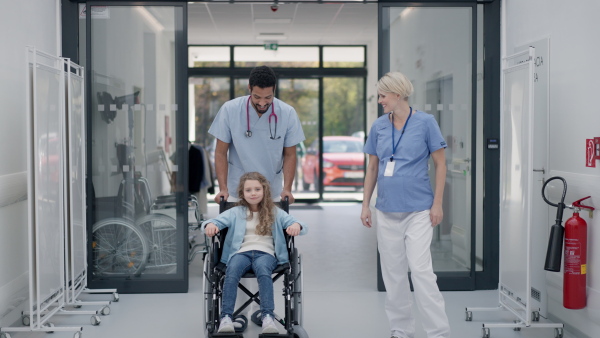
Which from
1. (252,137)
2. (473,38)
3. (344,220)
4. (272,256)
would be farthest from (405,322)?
(344,220)

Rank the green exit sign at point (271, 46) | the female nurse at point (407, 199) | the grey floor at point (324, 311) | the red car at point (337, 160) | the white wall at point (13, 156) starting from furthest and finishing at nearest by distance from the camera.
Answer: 1. the red car at point (337, 160)
2. the green exit sign at point (271, 46)
3. the grey floor at point (324, 311)
4. the white wall at point (13, 156)
5. the female nurse at point (407, 199)

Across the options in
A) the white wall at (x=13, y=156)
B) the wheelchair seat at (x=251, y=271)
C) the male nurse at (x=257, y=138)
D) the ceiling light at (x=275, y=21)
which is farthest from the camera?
the ceiling light at (x=275, y=21)

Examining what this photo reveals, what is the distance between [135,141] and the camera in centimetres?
561

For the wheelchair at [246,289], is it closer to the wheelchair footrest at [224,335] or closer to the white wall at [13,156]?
the wheelchair footrest at [224,335]

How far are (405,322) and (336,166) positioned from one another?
9.30 m

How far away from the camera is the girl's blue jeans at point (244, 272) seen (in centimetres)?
376

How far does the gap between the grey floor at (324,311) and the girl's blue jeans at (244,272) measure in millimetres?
651

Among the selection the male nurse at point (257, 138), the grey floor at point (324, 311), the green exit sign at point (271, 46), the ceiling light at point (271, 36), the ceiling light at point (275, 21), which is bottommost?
the grey floor at point (324, 311)

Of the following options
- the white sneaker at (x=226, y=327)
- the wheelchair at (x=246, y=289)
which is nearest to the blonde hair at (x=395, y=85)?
the wheelchair at (x=246, y=289)

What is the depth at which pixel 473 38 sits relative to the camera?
5.64 meters

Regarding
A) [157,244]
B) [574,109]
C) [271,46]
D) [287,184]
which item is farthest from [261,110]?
[271,46]

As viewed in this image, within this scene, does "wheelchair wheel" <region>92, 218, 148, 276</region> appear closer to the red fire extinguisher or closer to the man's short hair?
the man's short hair

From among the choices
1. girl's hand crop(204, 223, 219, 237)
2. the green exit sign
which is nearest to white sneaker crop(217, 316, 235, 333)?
girl's hand crop(204, 223, 219, 237)

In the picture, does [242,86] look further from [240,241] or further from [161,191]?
[240,241]
